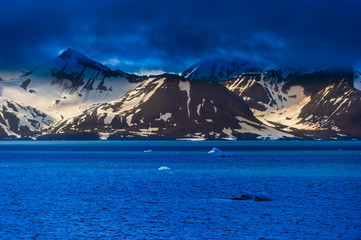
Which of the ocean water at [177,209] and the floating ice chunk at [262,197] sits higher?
the floating ice chunk at [262,197]

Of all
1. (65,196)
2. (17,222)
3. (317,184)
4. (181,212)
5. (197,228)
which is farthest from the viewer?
(317,184)

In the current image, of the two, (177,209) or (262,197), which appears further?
(262,197)

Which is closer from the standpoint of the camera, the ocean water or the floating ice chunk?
the ocean water

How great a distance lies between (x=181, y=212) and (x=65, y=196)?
25263 millimetres

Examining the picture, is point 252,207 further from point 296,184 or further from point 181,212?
point 296,184

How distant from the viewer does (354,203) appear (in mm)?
80312

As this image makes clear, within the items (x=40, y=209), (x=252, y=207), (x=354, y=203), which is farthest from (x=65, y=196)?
(x=354, y=203)

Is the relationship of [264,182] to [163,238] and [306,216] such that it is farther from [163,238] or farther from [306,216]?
[163,238]

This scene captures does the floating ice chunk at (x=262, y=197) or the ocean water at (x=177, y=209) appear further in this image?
the floating ice chunk at (x=262, y=197)

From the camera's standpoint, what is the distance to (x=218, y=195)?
90438mm

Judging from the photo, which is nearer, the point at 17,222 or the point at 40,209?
the point at 17,222

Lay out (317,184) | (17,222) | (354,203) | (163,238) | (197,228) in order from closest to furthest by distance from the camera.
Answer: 1. (163,238)
2. (197,228)
3. (17,222)
4. (354,203)
5. (317,184)

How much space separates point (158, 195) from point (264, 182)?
1184 inches

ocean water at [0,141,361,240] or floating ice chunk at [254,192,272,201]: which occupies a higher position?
floating ice chunk at [254,192,272,201]
